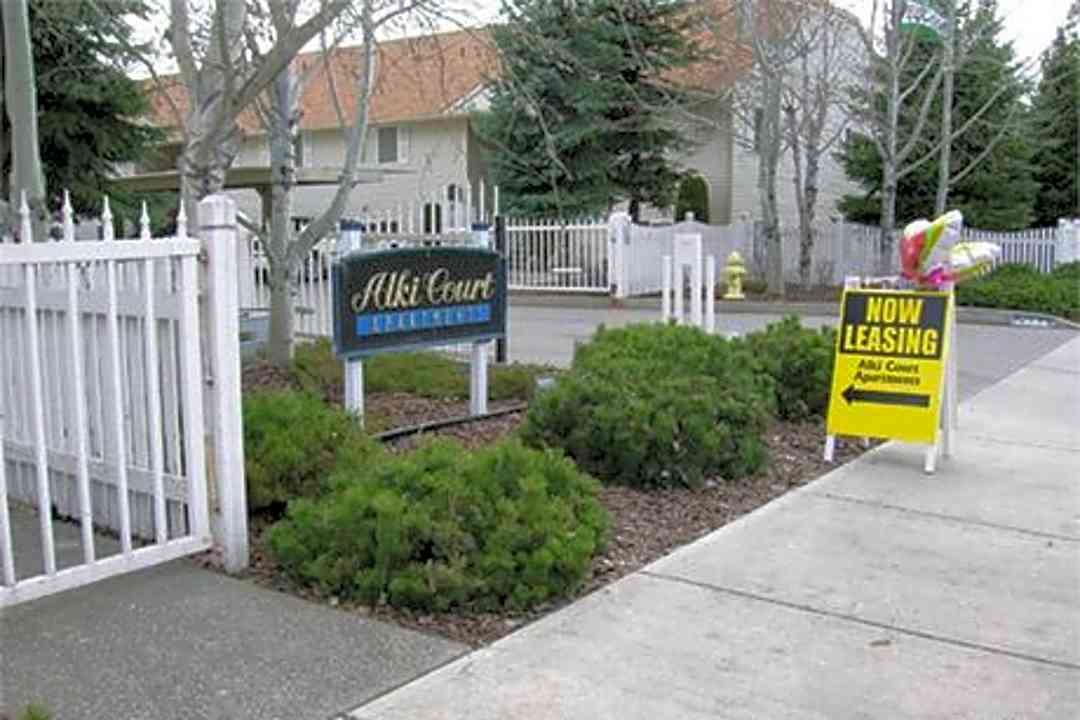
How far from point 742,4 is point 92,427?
14.7 m

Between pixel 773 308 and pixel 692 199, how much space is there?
9.30 meters

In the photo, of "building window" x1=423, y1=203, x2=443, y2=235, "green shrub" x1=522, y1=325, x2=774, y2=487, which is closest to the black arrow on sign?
"green shrub" x1=522, y1=325, x2=774, y2=487

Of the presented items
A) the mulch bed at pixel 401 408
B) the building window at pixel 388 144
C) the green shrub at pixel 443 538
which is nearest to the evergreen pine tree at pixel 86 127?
the mulch bed at pixel 401 408

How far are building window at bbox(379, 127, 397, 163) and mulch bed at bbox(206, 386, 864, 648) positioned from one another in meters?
23.7

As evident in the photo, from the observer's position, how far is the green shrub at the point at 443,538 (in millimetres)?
4371

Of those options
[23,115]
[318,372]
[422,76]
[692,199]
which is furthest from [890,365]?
[692,199]

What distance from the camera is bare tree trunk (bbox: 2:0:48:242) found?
6.91 meters

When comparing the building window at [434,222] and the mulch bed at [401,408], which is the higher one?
the building window at [434,222]

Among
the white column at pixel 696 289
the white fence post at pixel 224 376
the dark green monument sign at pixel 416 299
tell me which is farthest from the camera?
the white column at pixel 696 289

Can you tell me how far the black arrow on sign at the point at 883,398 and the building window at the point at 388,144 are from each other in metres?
26.0

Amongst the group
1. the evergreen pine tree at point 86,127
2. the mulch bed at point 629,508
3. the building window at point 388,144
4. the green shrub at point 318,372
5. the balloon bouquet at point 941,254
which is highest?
the building window at point 388,144

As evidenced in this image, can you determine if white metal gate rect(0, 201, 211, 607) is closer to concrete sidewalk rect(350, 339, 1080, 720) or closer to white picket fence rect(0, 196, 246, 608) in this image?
white picket fence rect(0, 196, 246, 608)

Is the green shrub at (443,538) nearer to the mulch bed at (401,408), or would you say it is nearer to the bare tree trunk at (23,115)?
the mulch bed at (401,408)

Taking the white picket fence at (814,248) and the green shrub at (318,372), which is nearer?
the green shrub at (318,372)
